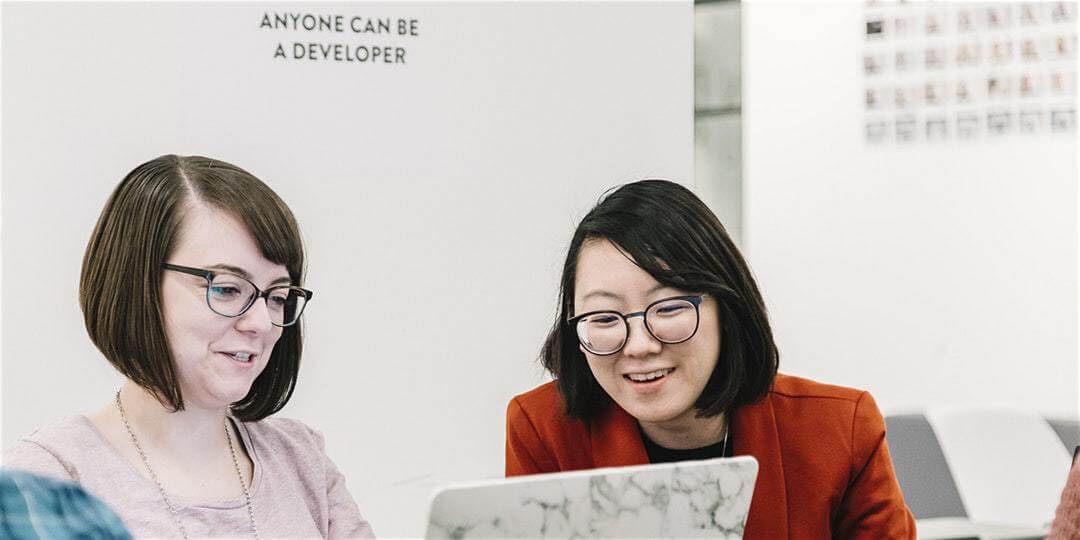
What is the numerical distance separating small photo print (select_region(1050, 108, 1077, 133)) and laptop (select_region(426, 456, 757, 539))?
3.20 metres

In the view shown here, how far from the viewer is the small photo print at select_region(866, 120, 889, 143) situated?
382 cm

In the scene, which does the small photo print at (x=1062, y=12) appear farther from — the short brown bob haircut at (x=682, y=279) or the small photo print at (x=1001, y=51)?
the short brown bob haircut at (x=682, y=279)

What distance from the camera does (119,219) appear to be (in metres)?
1.37

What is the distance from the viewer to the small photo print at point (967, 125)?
12.3ft

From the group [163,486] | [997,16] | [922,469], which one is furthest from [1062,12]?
[163,486]

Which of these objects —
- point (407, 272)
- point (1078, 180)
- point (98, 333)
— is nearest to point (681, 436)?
point (407, 272)

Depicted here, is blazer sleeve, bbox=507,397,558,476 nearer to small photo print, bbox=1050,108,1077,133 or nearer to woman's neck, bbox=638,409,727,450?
woman's neck, bbox=638,409,727,450

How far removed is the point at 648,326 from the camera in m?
1.45

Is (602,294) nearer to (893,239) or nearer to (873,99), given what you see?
(893,239)

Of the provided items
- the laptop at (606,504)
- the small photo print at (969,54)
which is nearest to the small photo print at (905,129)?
the small photo print at (969,54)

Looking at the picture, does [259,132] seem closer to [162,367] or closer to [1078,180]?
[162,367]

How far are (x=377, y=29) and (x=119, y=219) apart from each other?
2.64 ft

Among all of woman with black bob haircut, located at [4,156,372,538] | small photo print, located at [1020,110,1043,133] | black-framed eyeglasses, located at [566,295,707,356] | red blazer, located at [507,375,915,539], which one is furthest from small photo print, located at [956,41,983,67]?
woman with black bob haircut, located at [4,156,372,538]

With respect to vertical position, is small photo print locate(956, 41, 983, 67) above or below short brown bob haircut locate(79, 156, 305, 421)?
above
